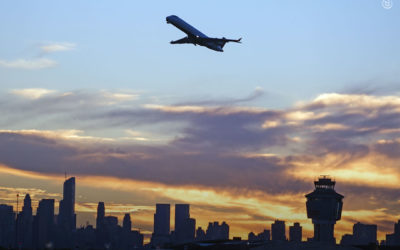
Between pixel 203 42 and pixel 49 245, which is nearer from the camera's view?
pixel 49 245

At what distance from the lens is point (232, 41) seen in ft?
604

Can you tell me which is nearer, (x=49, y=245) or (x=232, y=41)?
(x=49, y=245)

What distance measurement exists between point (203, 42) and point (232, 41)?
449 inches

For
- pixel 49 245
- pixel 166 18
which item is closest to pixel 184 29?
pixel 166 18

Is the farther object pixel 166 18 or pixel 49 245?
pixel 166 18

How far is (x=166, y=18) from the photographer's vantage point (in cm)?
19062

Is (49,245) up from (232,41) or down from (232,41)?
down

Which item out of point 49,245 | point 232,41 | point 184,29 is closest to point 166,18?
point 184,29

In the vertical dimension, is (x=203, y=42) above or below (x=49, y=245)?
above

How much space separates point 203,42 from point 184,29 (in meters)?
5.59

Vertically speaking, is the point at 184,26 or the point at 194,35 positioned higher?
the point at 184,26

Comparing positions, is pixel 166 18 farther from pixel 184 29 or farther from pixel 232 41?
pixel 232 41

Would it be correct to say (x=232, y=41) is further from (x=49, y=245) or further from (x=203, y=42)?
(x=49, y=245)

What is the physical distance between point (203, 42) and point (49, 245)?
282 feet
